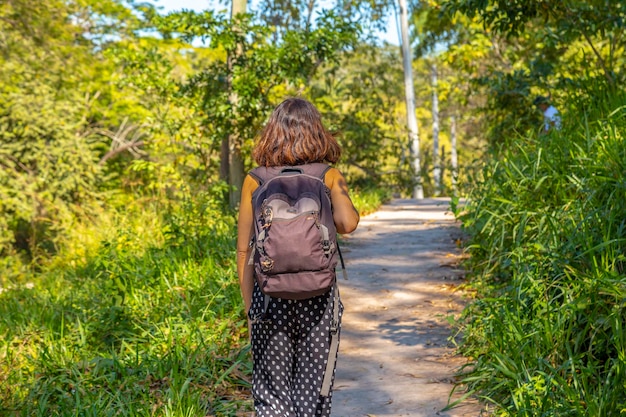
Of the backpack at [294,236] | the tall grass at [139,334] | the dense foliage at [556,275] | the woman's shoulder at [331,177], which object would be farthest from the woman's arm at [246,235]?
the dense foliage at [556,275]

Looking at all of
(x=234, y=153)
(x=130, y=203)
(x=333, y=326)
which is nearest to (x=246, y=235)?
(x=333, y=326)

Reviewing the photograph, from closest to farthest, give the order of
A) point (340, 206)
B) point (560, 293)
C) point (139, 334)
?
1. point (340, 206)
2. point (560, 293)
3. point (139, 334)

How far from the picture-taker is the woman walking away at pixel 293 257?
3080 mm

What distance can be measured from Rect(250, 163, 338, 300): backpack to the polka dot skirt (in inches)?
7.0

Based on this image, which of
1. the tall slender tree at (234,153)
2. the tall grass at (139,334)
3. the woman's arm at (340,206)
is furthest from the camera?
the tall slender tree at (234,153)

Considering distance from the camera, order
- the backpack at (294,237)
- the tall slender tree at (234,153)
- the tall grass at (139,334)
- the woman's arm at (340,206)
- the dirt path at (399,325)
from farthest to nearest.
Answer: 1. the tall slender tree at (234,153)
2. the dirt path at (399,325)
3. the tall grass at (139,334)
4. the woman's arm at (340,206)
5. the backpack at (294,237)

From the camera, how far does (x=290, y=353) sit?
3379 millimetres

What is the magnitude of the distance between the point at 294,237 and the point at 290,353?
0.61 metres

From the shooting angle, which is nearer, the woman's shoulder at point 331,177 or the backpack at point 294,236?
the backpack at point 294,236

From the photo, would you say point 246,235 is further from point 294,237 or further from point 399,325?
point 399,325

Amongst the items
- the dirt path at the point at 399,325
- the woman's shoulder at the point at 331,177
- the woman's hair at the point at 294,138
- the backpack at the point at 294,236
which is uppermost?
the woman's hair at the point at 294,138

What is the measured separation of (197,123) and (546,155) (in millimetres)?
6197

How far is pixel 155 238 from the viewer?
→ 33.4ft

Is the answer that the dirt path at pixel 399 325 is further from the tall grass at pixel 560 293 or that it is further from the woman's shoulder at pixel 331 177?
the woman's shoulder at pixel 331 177
